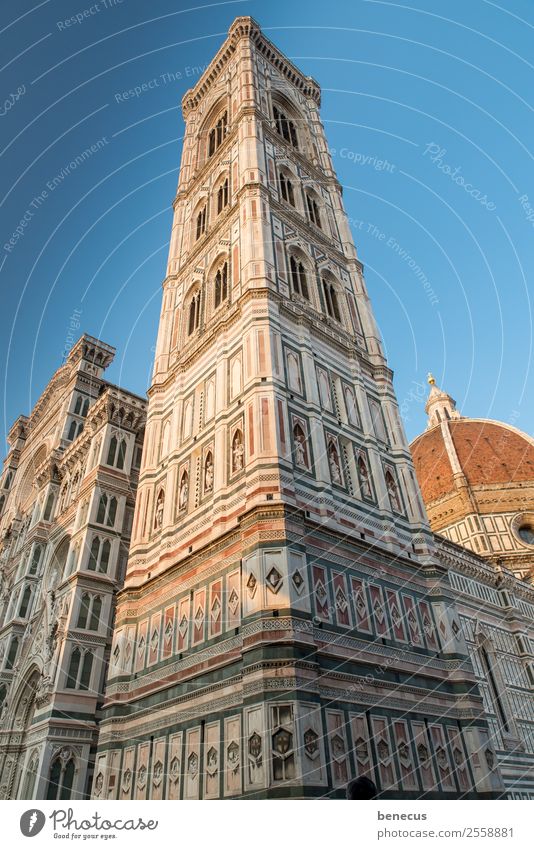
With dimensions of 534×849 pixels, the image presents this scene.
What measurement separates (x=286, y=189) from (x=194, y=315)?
7.15 metres

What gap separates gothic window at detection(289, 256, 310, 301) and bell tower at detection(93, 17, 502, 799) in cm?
9

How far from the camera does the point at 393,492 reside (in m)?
16.5

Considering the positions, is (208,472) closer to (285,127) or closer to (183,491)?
(183,491)

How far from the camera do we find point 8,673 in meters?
21.3

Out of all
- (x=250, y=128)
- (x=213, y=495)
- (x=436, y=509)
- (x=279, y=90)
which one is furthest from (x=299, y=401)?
(x=436, y=509)

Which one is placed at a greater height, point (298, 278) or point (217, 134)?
point (217, 134)

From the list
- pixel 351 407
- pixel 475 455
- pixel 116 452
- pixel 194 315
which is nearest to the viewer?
pixel 351 407

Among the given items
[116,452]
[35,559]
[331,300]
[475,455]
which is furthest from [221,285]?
[475,455]

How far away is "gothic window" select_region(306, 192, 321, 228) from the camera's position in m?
24.2

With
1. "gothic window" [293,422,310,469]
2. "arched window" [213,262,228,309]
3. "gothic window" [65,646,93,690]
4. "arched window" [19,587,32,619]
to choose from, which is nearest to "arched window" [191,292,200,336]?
"arched window" [213,262,228,309]

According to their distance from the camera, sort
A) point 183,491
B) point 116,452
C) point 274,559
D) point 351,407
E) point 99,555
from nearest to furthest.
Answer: point 274,559, point 183,491, point 351,407, point 99,555, point 116,452

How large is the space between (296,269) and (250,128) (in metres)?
7.82

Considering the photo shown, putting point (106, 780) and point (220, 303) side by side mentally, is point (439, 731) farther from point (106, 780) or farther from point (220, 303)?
point (220, 303)

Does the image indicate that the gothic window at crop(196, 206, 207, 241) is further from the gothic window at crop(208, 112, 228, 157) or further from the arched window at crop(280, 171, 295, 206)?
the gothic window at crop(208, 112, 228, 157)
